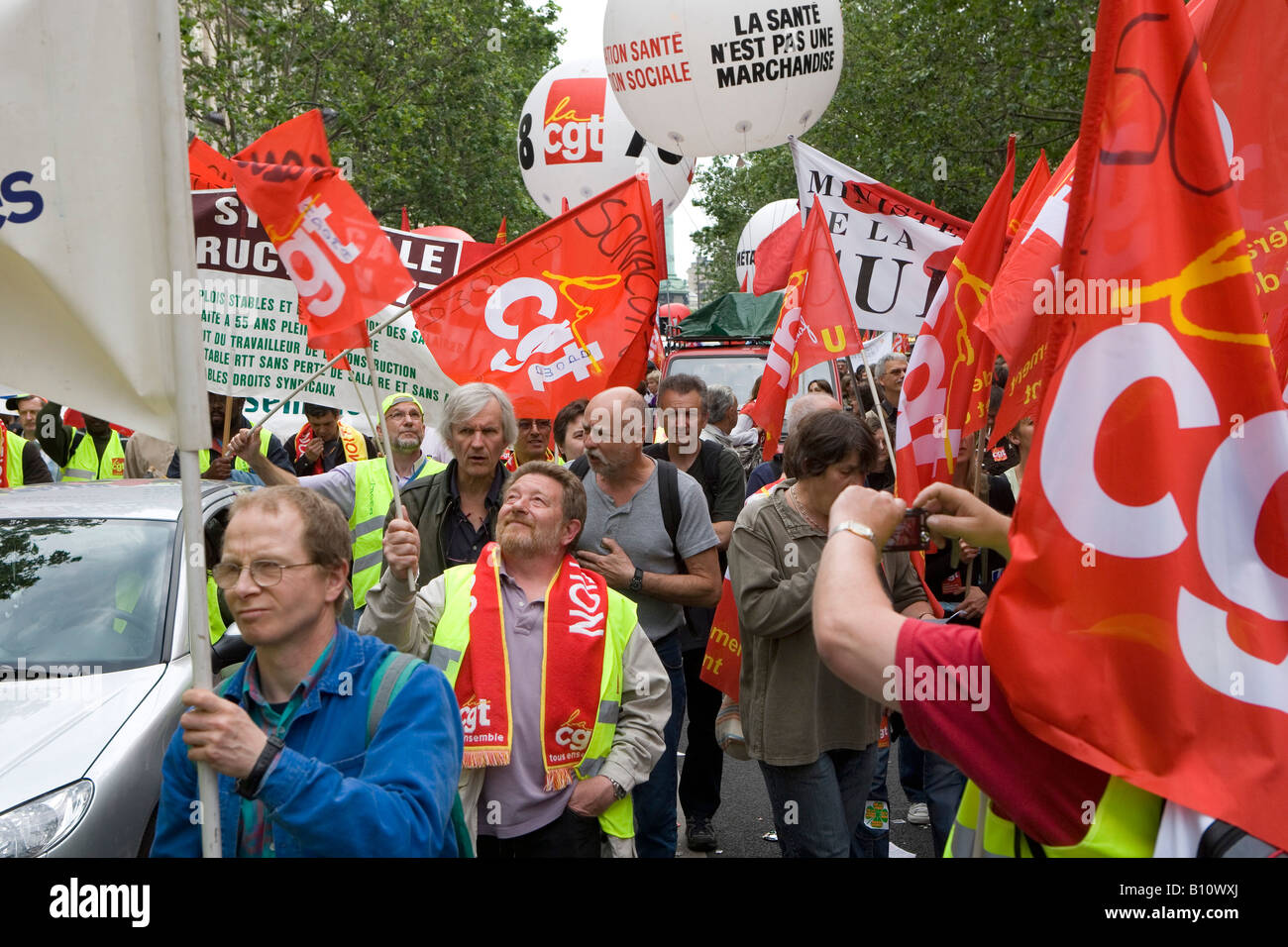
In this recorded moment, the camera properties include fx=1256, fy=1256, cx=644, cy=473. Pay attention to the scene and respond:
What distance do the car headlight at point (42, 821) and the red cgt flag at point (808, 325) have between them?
145 inches

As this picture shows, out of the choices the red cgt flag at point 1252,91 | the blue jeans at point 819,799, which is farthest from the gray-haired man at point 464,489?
the red cgt flag at point 1252,91

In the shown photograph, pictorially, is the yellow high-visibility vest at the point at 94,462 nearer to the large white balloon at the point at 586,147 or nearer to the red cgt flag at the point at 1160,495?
the large white balloon at the point at 586,147

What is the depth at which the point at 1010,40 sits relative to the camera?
17250 millimetres

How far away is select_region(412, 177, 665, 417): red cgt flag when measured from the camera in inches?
223

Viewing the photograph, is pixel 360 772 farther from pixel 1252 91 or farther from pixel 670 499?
pixel 670 499

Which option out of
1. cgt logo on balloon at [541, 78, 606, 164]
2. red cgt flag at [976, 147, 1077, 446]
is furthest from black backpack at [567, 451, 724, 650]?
cgt logo on balloon at [541, 78, 606, 164]

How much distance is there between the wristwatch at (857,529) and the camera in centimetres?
218

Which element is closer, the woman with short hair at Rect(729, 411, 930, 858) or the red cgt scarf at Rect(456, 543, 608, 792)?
the red cgt scarf at Rect(456, 543, 608, 792)

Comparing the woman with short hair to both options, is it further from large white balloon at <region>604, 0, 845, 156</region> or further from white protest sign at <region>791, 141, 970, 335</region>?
large white balloon at <region>604, 0, 845, 156</region>

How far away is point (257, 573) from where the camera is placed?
2.47 meters

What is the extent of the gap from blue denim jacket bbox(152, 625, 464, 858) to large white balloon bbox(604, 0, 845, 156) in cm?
600
